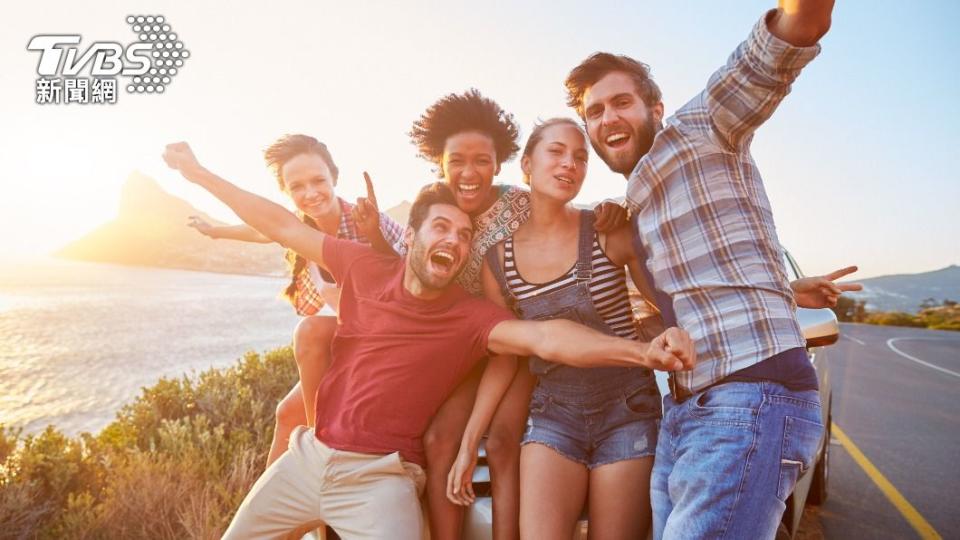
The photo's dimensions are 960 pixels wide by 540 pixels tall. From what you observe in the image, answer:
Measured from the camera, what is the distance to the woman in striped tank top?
2.33m

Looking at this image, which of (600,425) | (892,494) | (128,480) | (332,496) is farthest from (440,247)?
(892,494)

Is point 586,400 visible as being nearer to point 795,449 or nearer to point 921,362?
point 795,449

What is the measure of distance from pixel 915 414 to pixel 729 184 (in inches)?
325

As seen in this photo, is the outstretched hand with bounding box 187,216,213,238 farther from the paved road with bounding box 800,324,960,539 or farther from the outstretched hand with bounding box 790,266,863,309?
the paved road with bounding box 800,324,960,539

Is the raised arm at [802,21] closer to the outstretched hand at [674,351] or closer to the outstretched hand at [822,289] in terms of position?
the outstretched hand at [674,351]

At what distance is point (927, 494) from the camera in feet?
17.7

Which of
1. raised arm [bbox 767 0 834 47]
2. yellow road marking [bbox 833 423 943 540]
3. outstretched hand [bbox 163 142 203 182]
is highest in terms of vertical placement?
raised arm [bbox 767 0 834 47]

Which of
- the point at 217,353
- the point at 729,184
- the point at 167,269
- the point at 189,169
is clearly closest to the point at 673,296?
the point at 729,184

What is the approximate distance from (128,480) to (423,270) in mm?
2980

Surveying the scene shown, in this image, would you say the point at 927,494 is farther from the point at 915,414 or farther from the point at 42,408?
the point at 42,408

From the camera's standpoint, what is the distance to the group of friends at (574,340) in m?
1.96

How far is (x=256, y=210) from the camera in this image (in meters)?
2.97

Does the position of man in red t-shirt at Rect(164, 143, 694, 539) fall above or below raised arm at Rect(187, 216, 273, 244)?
below

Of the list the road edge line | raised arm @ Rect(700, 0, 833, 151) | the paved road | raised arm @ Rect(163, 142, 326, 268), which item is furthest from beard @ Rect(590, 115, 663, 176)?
the road edge line
